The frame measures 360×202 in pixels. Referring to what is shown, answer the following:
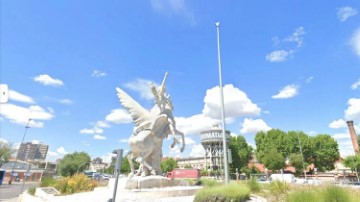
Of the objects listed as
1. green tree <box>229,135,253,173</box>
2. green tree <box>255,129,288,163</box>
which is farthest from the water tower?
green tree <box>255,129,288,163</box>

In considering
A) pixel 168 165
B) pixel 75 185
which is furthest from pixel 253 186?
pixel 168 165

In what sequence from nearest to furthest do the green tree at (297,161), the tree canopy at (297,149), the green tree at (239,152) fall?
the green tree at (297,161) → the tree canopy at (297,149) → the green tree at (239,152)

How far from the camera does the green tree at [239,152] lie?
2380 inches

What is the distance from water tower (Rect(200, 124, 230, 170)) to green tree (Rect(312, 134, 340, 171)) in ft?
78.1

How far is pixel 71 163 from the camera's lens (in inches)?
2537

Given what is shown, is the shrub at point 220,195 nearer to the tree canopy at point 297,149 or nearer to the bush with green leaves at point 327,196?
the bush with green leaves at point 327,196

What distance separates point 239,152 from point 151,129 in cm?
5299

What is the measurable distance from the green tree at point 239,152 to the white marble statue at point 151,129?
49.2 m

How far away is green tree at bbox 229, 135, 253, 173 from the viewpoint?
6046cm

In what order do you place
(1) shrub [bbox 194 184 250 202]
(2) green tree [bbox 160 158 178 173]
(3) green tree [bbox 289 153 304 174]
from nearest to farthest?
1. (1) shrub [bbox 194 184 250 202]
2. (3) green tree [bbox 289 153 304 174]
3. (2) green tree [bbox 160 158 178 173]

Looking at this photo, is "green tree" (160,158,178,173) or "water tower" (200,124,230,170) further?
"green tree" (160,158,178,173)

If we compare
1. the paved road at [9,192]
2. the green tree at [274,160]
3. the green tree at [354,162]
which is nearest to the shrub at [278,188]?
the paved road at [9,192]

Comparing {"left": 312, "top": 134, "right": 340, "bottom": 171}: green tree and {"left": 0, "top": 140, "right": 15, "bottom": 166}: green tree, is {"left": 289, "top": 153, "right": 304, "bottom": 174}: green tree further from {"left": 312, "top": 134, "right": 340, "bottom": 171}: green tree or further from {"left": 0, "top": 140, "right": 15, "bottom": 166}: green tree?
{"left": 0, "top": 140, "right": 15, "bottom": 166}: green tree

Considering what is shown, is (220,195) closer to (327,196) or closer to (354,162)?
(327,196)
